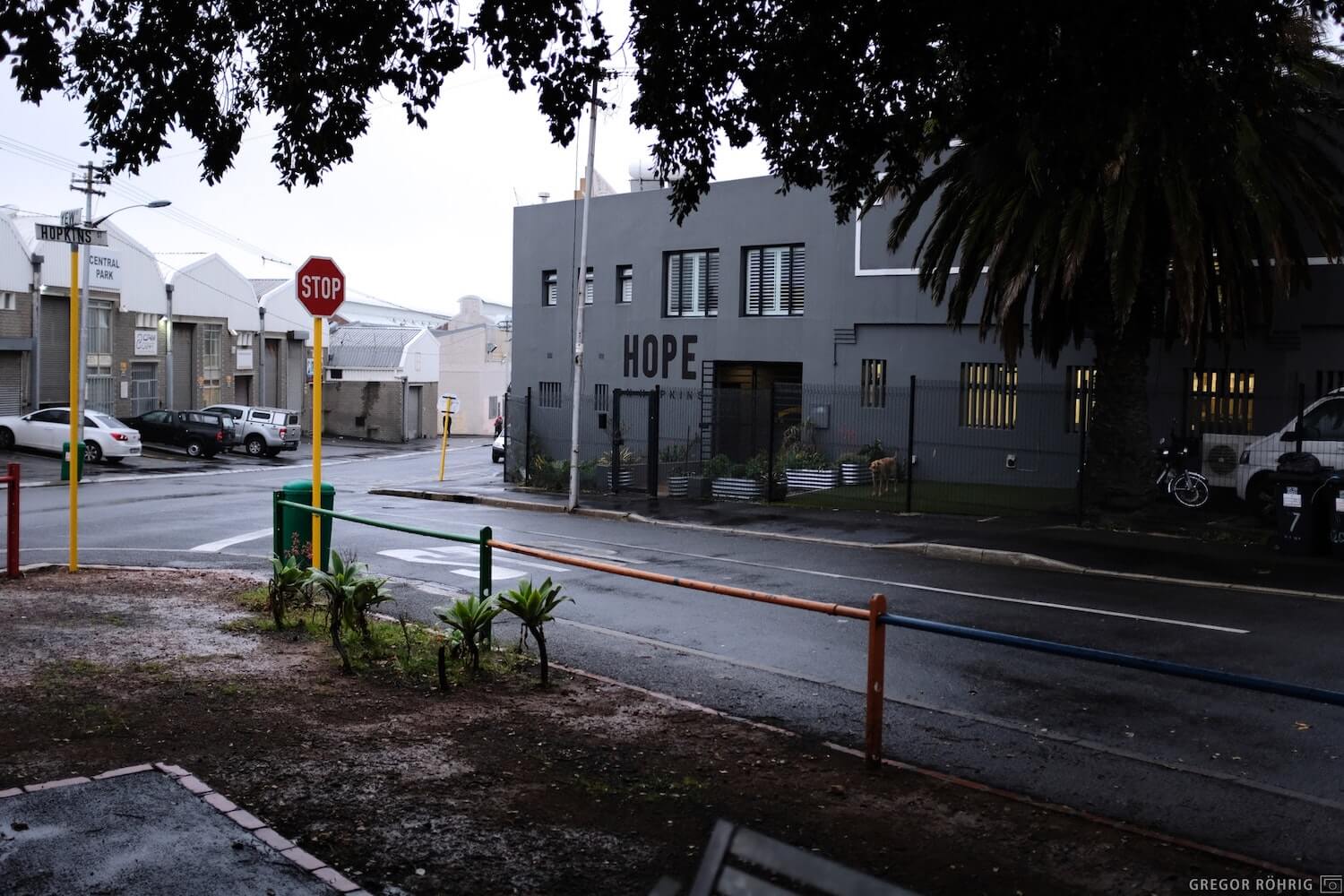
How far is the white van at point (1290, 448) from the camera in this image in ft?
63.3

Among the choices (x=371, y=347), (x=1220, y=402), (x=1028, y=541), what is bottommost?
(x=1028, y=541)

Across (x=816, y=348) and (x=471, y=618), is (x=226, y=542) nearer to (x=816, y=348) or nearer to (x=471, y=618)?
(x=471, y=618)

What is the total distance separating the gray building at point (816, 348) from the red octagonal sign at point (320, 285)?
1319 centimetres

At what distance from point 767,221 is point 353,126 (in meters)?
21.4

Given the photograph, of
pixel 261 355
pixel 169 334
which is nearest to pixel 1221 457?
pixel 169 334

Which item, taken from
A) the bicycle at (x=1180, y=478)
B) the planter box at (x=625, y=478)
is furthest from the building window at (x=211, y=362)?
the bicycle at (x=1180, y=478)

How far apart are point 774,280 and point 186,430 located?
23.7m

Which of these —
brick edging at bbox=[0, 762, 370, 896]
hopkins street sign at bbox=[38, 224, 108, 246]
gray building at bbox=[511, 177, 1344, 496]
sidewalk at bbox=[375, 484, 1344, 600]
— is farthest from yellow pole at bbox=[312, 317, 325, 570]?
gray building at bbox=[511, 177, 1344, 496]

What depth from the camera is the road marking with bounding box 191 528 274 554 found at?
57.1 ft

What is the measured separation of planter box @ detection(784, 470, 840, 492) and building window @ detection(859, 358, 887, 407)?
250 centimetres

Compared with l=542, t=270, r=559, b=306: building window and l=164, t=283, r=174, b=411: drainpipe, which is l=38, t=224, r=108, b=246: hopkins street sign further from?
l=164, t=283, r=174, b=411: drainpipe

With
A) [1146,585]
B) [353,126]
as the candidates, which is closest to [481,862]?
[353,126]

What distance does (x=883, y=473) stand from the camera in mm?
24641

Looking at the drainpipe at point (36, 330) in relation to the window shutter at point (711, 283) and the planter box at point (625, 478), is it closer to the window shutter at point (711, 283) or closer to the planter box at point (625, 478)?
the planter box at point (625, 478)
